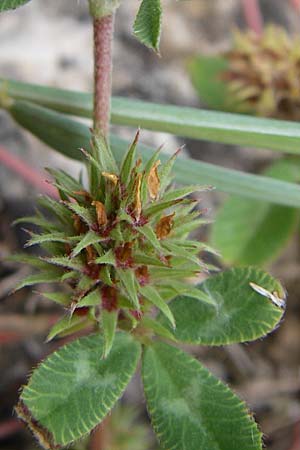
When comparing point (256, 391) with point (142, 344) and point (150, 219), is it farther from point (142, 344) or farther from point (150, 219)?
point (150, 219)

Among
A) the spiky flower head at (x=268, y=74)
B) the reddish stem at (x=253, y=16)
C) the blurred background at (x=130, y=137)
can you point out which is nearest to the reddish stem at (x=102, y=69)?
the blurred background at (x=130, y=137)

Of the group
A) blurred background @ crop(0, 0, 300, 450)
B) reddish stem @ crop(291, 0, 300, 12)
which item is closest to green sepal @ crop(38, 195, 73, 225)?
blurred background @ crop(0, 0, 300, 450)

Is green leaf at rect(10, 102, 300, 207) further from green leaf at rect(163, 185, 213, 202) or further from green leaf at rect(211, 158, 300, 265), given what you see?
green leaf at rect(211, 158, 300, 265)

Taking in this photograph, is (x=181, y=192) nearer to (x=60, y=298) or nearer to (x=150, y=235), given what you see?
(x=150, y=235)

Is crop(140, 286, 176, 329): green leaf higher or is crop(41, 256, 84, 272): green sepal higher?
crop(41, 256, 84, 272): green sepal

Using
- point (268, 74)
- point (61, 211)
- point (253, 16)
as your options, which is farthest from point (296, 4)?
point (61, 211)
